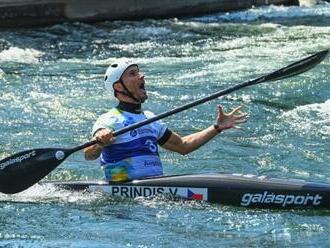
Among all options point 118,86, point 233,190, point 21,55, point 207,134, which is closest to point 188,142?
point 207,134

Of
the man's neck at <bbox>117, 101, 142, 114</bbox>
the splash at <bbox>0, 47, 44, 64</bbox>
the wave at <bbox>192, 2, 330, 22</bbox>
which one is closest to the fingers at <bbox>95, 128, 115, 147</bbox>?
the man's neck at <bbox>117, 101, 142, 114</bbox>

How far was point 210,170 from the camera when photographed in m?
9.77

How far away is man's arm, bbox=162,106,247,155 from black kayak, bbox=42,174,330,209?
11.6 inches

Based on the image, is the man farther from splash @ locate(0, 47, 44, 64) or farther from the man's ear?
splash @ locate(0, 47, 44, 64)

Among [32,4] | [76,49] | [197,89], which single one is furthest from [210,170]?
[32,4]

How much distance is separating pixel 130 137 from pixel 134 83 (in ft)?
1.58

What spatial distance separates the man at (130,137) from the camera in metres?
7.65

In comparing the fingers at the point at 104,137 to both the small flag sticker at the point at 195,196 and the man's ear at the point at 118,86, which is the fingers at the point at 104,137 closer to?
the man's ear at the point at 118,86

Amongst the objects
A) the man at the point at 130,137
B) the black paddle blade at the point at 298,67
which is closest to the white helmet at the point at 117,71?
the man at the point at 130,137

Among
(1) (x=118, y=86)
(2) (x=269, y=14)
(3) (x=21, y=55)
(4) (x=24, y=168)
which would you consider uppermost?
(1) (x=118, y=86)

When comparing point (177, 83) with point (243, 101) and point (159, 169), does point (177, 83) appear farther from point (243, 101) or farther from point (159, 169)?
point (159, 169)

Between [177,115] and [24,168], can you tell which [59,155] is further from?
[177,115]

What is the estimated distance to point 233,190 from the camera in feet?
24.5

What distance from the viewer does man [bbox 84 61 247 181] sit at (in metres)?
7.65
